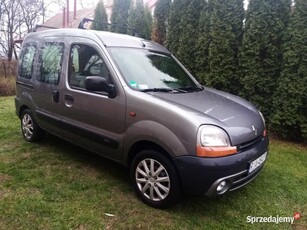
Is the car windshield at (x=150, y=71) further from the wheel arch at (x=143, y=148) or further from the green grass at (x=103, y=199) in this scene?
the green grass at (x=103, y=199)

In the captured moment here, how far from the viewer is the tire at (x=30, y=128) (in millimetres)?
4832

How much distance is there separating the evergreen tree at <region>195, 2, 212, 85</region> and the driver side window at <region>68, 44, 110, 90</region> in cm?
359

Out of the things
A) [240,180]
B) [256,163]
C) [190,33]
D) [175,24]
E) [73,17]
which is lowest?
[240,180]

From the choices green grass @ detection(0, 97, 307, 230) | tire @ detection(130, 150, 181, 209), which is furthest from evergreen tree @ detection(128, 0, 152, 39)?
tire @ detection(130, 150, 181, 209)

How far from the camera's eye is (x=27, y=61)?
4.82m

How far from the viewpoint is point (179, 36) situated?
24.5 ft

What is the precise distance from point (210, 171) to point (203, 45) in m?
4.68

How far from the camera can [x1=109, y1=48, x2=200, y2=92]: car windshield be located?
338 cm

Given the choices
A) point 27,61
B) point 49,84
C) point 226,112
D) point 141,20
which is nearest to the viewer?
point 226,112

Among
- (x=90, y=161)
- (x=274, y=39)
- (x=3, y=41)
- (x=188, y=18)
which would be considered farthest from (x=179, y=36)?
(x=3, y=41)

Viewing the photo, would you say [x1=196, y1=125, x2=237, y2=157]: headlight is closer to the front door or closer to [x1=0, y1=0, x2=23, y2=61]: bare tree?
the front door

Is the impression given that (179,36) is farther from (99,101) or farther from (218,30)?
(99,101)

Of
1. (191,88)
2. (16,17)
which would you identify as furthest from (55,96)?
(16,17)

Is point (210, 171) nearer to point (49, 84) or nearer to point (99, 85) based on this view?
point (99, 85)
